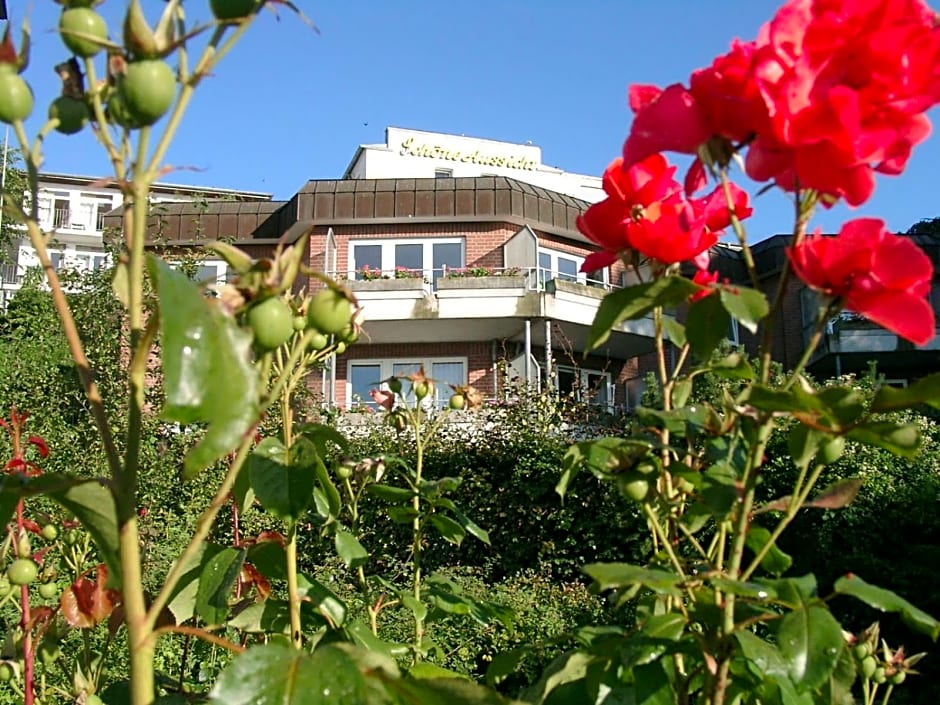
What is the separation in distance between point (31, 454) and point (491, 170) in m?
20.4

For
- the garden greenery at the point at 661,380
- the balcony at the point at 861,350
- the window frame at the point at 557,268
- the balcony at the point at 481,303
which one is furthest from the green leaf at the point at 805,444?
the balcony at the point at 861,350

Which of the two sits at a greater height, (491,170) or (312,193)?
(491,170)

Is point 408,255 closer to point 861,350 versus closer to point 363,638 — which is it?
point 861,350

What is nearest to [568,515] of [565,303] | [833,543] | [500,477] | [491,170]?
[500,477]

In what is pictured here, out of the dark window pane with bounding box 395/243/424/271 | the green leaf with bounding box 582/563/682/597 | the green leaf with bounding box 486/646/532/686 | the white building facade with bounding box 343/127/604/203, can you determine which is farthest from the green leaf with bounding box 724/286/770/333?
the white building facade with bounding box 343/127/604/203

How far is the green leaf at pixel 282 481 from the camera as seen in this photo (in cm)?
103

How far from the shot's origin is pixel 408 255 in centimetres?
1677

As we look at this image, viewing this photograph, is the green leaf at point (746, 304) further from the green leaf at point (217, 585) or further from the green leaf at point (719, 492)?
the green leaf at point (217, 585)

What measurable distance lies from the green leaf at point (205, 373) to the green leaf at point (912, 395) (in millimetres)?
534

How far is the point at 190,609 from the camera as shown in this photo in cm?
120

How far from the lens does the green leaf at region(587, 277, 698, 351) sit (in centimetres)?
82

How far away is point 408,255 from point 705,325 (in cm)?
1605

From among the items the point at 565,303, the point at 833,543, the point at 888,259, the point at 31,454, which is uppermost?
the point at 565,303

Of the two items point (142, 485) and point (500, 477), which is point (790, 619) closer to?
point (142, 485)
